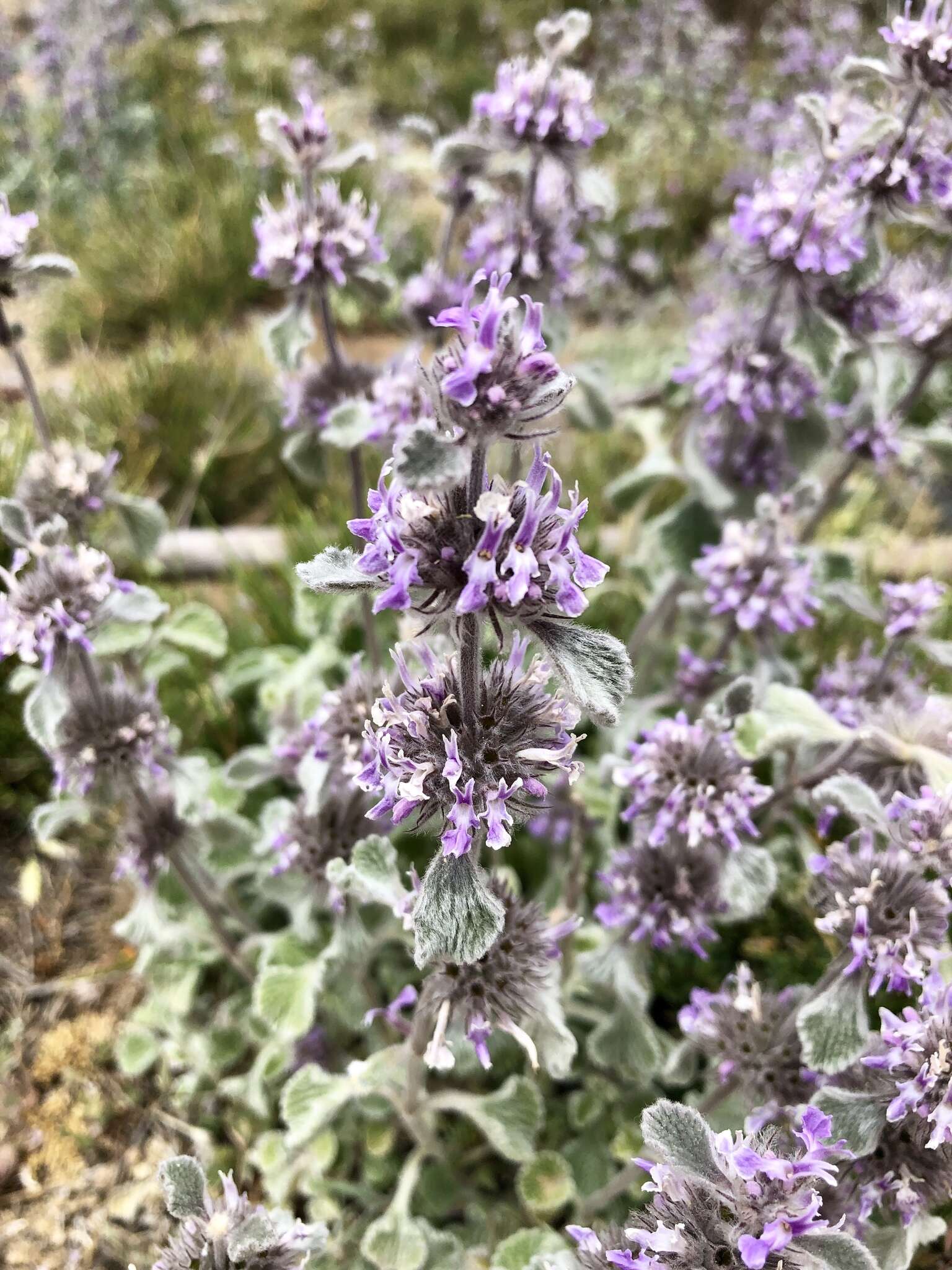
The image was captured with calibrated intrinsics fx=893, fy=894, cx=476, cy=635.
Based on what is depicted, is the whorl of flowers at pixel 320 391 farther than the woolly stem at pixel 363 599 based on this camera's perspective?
Yes

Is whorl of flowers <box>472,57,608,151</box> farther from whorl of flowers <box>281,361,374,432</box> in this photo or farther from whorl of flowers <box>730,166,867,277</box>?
whorl of flowers <box>281,361,374,432</box>

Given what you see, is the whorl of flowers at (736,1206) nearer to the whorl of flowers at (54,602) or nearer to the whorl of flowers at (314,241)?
the whorl of flowers at (54,602)

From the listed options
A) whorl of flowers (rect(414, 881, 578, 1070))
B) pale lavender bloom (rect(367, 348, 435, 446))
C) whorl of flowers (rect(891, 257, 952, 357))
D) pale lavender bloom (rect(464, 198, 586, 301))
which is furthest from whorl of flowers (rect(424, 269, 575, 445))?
whorl of flowers (rect(891, 257, 952, 357))

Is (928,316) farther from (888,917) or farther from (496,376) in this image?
(496,376)

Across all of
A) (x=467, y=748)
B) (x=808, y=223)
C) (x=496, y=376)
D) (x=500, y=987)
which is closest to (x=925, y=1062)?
(x=500, y=987)

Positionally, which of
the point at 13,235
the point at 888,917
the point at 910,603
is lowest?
the point at 888,917

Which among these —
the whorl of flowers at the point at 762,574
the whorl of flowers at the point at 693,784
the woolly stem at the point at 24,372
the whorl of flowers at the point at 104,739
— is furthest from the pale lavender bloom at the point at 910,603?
the woolly stem at the point at 24,372
